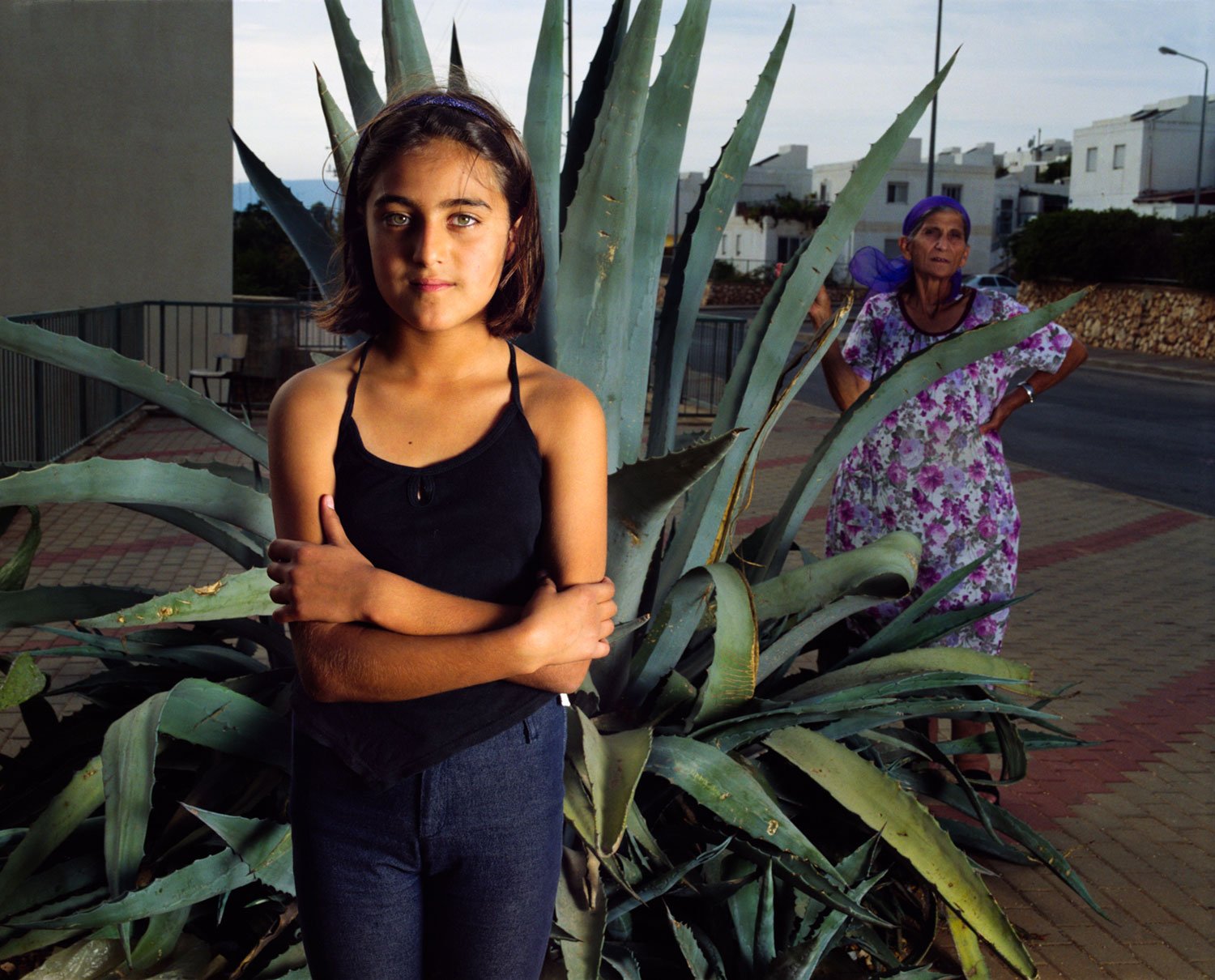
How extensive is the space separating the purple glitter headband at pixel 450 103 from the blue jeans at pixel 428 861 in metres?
0.74

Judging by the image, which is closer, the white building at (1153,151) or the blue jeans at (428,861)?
the blue jeans at (428,861)

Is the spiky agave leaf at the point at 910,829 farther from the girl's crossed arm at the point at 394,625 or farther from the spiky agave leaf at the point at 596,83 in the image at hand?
the spiky agave leaf at the point at 596,83

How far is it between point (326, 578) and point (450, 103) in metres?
0.60

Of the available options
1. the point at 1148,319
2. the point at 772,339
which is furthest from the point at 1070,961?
the point at 1148,319

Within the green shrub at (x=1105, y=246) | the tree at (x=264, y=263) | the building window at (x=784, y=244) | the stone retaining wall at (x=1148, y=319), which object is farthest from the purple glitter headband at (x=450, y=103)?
the building window at (x=784, y=244)

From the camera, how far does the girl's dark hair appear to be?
154 centimetres

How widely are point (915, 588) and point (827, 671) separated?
909 millimetres

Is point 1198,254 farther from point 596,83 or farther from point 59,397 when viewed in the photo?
point 596,83

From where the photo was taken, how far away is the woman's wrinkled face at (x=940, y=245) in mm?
3686

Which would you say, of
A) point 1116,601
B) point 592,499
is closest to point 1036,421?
point 1116,601

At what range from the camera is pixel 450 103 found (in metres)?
1.57

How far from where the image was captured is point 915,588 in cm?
383

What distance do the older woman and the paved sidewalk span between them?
461 mm

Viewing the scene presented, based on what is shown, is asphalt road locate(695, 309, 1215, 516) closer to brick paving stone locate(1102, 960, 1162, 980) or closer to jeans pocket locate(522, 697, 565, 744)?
brick paving stone locate(1102, 960, 1162, 980)
